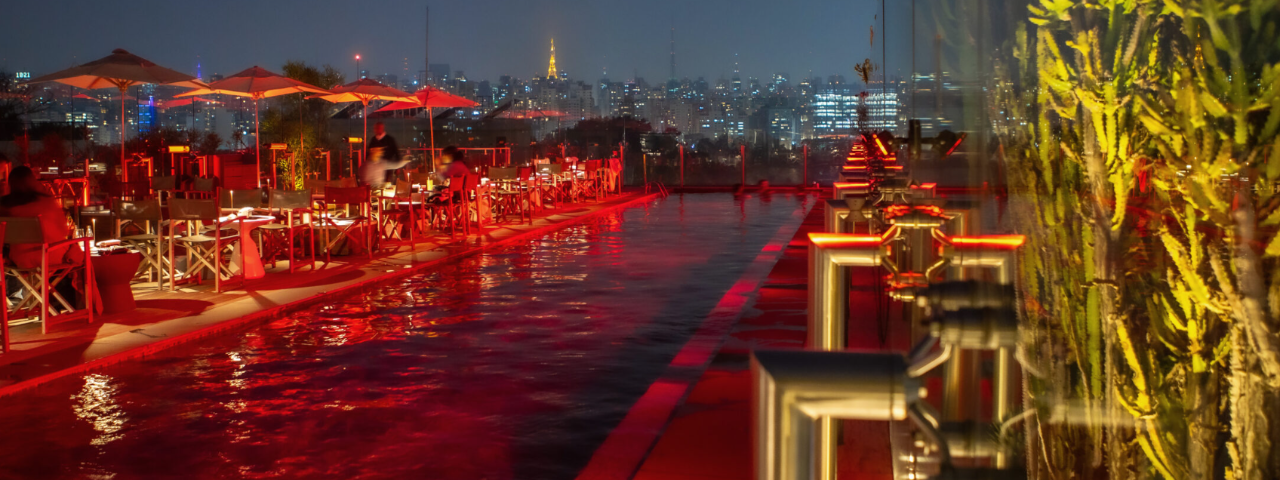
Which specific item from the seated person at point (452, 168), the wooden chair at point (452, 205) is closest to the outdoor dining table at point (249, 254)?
the wooden chair at point (452, 205)

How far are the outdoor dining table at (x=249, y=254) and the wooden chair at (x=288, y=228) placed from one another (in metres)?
0.21

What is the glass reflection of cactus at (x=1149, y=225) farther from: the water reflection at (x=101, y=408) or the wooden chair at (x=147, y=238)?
the wooden chair at (x=147, y=238)

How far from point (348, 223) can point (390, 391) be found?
6.03 meters

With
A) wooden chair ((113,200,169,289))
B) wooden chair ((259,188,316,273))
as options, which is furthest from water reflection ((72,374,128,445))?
wooden chair ((259,188,316,273))

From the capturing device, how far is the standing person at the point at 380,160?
1370 cm

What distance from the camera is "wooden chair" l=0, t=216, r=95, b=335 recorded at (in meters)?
7.00

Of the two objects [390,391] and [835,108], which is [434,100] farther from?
[835,108]

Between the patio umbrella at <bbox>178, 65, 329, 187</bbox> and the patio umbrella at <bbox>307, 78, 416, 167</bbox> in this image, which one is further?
the patio umbrella at <bbox>307, 78, 416, 167</bbox>

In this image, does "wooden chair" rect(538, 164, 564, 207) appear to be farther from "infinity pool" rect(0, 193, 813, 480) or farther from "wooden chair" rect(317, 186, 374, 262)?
"infinity pool" rect(0, 193, 813, 480)

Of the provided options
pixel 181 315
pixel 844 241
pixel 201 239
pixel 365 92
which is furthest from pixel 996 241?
pixel 365 92

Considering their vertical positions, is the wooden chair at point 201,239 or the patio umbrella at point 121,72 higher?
the patio umbrella at point 121,72

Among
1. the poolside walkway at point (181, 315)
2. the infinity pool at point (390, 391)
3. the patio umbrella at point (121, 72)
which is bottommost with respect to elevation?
the infinity pool at point (390, 391)

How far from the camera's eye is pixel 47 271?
7.12 m

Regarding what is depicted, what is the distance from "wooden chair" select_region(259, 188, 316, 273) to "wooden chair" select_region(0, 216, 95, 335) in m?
2.05
